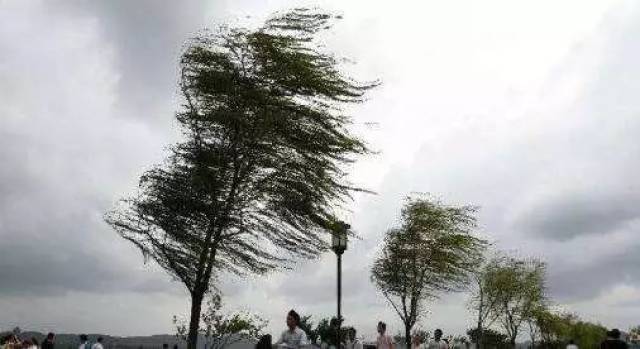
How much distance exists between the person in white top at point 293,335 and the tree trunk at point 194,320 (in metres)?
11.0

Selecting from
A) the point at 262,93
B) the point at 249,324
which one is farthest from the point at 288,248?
the point at 249,324

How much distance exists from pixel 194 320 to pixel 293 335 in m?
11.4

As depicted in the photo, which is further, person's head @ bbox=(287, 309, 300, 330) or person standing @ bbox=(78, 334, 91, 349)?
person standing @ bbox=(78, 334, 91, 349)

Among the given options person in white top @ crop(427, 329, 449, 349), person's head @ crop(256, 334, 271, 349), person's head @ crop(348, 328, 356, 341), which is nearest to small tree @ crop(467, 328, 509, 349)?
person's head @ crop(348, 328, 356, 341)

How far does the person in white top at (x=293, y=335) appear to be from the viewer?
11445 millimetres

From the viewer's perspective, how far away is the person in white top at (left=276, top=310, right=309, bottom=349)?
11445 millimetres

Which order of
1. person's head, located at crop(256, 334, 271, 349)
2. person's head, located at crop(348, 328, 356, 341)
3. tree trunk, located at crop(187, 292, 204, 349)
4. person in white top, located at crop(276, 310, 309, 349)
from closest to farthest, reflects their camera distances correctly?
person in white top, located at crop(276, 310, 309, 349) → person's head, located at crop(256, 334, 271, 349) → tree trunk, located at crop(187, 292, 204, 349) → person's head, located at crop(348, 328, 356, 341)

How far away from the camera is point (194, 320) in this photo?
22.3 metres

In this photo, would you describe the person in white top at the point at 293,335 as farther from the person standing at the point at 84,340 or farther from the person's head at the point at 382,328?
the person standing at the point at 84,340

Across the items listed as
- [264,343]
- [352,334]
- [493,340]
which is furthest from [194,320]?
[493,340]

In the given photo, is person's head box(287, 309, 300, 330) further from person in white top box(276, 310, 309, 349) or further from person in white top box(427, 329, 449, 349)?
person in white top box(427, 329, 449, 349)

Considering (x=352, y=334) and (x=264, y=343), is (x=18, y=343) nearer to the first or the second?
(x=352, y=334)

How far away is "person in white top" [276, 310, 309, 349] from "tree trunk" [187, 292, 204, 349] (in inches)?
432

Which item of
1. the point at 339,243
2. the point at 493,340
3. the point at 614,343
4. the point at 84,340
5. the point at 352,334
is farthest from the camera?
the point at 493,340
